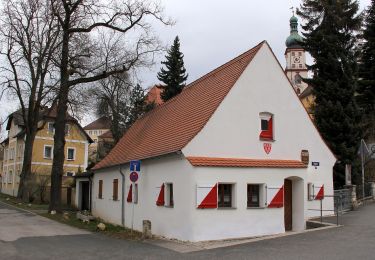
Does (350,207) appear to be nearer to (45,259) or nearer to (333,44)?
(333,44)

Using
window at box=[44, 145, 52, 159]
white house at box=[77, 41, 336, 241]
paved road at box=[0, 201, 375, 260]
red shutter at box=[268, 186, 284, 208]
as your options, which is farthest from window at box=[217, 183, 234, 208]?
window at box=[44, 145, 52, 159]

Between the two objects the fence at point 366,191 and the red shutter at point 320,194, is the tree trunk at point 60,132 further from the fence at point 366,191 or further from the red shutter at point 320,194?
the fence at point 366,191

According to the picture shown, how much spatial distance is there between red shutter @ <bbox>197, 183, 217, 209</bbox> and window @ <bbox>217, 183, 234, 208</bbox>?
558 mm

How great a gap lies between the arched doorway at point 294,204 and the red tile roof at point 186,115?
4.78 meters

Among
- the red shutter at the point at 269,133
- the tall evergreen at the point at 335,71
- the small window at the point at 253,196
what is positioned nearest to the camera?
the small window at the point at 253,196

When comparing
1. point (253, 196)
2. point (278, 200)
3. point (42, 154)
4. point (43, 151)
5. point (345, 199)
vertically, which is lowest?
point (345, 199)

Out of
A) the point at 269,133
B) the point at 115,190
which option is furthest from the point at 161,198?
the point at 115,190

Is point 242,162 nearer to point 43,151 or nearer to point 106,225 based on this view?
point 106,225

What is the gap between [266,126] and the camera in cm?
2022

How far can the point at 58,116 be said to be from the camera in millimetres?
29344

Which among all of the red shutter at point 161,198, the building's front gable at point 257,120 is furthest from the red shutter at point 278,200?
the red shutter at point 161,198

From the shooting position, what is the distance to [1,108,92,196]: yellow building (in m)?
55.4

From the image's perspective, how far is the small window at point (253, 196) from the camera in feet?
61.1

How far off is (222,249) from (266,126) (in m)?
6.87
